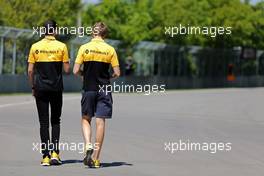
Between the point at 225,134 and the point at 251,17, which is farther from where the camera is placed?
the point at 251,17

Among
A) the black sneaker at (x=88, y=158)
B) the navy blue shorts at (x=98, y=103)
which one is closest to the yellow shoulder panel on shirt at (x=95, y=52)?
the navy blue shorts at (x=98, y=103)

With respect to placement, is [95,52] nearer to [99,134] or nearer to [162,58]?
[99,134]

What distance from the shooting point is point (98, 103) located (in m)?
10.4

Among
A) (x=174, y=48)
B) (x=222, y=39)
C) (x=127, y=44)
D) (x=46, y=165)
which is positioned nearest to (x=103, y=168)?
(x=46, y=165)

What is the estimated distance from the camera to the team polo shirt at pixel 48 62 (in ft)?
34.1

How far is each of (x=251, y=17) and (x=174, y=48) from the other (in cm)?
999

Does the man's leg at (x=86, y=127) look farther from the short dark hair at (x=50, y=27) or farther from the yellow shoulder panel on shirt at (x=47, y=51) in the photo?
the short dark hair at (x=50, y=27)

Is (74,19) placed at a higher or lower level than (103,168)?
higher

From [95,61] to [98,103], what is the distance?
551 mm

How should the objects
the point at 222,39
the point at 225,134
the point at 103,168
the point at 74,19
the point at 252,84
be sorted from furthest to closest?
the point at 252,84 → the point at 222,39 → the point at 74,19 → the point at 225,134 → the point at 103,168

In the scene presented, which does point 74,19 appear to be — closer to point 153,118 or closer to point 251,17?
point 153,118

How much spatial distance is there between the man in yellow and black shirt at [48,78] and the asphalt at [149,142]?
12.9 inches

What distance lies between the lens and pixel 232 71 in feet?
205

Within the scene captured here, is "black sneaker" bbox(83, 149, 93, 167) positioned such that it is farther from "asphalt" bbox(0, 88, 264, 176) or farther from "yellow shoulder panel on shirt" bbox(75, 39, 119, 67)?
"yellow shoulder panel on shirt" bbox(75, 39, 119, 67)
